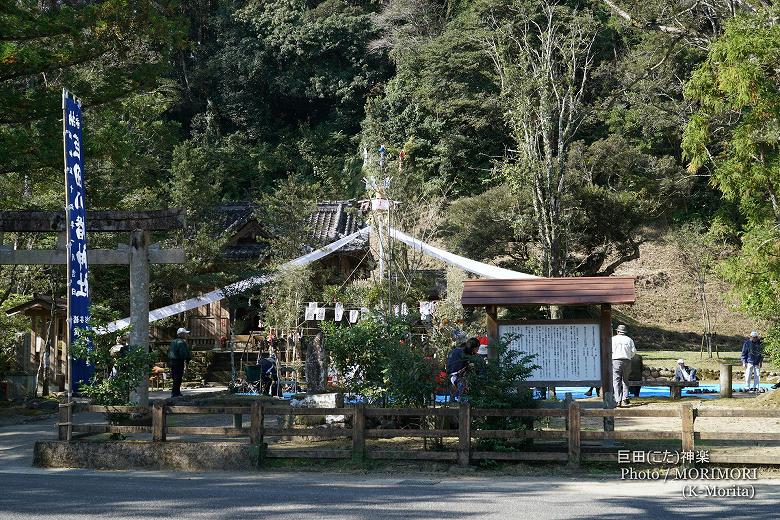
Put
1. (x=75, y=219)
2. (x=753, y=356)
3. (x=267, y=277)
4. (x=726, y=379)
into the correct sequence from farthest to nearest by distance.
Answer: (x=267, y=277) < (x=753, y=356) < (x=726, y=379) < (x=75, y=219)

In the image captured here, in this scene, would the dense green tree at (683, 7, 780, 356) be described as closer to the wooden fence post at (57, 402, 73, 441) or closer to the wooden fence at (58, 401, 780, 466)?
the wooden fence at (58, 401, 780, 466)

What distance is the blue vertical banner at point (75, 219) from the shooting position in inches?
543

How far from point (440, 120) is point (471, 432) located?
30.6 m

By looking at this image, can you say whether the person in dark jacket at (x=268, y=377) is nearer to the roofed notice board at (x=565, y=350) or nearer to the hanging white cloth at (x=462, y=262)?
the hanging white cloth at (x=462, y=262)

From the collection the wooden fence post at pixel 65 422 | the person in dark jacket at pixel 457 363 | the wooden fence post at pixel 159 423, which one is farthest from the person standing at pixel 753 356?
the wooden fence post at pixel 65 422

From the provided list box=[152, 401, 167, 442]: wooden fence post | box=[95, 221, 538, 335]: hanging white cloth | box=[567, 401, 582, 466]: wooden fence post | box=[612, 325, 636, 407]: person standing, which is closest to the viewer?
box=[567, 401, 582, 466]: wooden fence post

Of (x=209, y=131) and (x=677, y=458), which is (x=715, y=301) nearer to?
(x=209, y=131)

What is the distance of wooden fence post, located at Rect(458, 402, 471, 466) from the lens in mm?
11008

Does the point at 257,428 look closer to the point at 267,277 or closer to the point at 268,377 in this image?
the point at 268,377

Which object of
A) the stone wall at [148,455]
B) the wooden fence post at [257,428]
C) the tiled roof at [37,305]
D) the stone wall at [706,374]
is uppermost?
the tiled roof at [37,305]

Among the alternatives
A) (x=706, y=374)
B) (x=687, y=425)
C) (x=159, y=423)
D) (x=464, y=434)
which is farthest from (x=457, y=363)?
(x=706, y=374)

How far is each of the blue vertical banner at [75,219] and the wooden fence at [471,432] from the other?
7.30 feet

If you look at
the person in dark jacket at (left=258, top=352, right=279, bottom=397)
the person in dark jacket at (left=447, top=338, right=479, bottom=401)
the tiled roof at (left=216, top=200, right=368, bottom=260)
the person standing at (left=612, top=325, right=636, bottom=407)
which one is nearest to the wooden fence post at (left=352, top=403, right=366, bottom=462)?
the person in dark jacket at (left=447, top=338, right=479, bottom=401)

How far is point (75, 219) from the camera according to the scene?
14.3 meters
